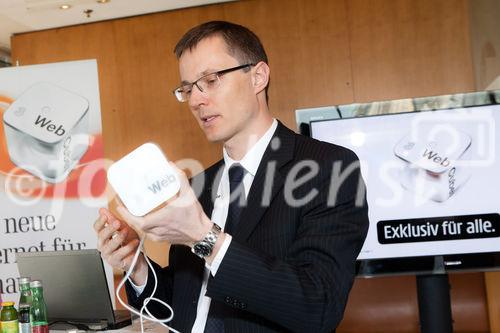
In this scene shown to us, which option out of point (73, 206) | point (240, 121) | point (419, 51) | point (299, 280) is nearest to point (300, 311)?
point (299, 280)

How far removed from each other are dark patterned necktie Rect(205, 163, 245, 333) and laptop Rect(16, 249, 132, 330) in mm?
1010

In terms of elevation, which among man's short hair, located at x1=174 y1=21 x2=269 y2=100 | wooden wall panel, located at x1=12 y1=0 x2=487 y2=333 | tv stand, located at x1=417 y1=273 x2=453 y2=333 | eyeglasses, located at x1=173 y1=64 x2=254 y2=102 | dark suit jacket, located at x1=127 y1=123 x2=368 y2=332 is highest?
wooden wall panel, located at x1=12 y1=0 x2=487 y2=333

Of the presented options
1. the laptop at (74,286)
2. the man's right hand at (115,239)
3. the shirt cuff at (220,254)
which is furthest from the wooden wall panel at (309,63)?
the shirt cuff at (220,254)

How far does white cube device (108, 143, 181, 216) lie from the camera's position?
1066 millimetres

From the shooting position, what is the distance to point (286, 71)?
15.9 ft

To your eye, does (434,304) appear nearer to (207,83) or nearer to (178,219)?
(207,83)

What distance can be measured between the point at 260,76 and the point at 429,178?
1493 millimetres

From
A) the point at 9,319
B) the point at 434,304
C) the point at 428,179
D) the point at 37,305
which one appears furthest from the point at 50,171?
the point at 434,304

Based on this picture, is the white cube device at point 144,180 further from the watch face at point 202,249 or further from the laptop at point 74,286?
the laptop at point 74,286

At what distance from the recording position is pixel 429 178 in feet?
9.11

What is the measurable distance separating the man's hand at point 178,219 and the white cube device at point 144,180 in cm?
1

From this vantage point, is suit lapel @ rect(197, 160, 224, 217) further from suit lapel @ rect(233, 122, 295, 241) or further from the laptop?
the laptop

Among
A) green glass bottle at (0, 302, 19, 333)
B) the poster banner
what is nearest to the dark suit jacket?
green glass bottle at (0, 302, 19, 333)

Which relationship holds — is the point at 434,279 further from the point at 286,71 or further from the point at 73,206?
the point at 286,71
